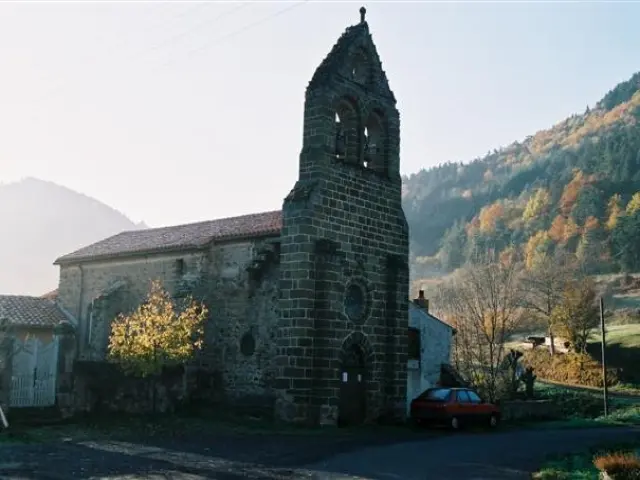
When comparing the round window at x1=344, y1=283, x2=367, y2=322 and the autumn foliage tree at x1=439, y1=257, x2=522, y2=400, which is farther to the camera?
the autumn foliage tree at x1=439, y1=257, x2=522, y2=400

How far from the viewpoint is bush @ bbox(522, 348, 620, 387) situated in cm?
5062

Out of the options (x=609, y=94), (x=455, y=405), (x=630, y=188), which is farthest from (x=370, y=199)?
(x=609, y=94)

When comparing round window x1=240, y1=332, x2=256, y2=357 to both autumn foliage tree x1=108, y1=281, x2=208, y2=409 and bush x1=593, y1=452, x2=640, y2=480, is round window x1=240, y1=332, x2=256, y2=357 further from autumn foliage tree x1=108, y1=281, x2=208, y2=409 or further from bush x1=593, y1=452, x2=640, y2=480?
bush x1=593, y1=452, x2=640, y2=480

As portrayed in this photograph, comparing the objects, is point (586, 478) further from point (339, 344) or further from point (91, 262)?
point (91, 262)

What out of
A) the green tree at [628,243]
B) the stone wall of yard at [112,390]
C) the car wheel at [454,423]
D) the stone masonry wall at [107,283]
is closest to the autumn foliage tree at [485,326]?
the car wheel at [454,423]

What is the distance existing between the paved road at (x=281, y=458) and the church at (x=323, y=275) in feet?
10.8

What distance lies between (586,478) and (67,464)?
9959 mm

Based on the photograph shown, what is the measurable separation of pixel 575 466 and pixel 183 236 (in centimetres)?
1835

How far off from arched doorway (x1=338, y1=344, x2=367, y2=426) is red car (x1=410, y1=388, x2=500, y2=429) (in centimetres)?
199

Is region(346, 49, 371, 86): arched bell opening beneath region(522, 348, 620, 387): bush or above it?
above

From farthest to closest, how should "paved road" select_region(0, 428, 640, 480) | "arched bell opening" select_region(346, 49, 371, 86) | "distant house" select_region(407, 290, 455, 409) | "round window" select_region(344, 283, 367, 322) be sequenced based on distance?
"distant house" select_region(407, 290, 455, 409) < "arched bell opening" select_region(346, 49, 371, 86) < "round window" select_region(344, 283, 367, 322) < "paved road" select_region(0, 428, 640, 480)

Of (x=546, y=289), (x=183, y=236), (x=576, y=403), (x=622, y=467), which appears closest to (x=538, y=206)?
(x=546, y=289)

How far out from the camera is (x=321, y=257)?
22.5m

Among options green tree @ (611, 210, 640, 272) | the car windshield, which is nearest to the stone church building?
the car windshield
